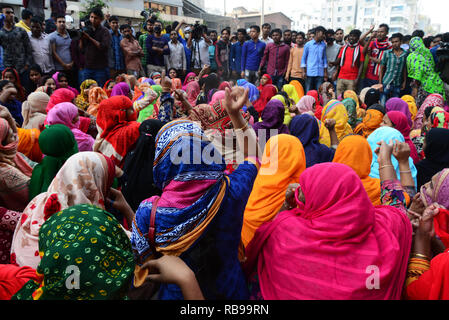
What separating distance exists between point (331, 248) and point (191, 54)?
9.16 metres

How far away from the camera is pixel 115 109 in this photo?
3301mm

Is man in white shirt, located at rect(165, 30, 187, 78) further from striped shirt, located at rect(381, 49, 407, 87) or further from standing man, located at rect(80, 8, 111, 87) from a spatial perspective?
striped shirt, located at rect(381, 49, 407, 87)

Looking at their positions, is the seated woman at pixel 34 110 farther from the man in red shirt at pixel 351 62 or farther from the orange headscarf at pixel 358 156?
the man in red shirt at pixel 351 62

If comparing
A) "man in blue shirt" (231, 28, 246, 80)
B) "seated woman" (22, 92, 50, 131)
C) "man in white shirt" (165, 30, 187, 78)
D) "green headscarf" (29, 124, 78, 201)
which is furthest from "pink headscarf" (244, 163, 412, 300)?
"man in blue shirt" (231, 28, 246, 80)

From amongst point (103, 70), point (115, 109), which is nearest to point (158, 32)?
point (103, 70)

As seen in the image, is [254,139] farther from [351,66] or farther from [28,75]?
[351,66]

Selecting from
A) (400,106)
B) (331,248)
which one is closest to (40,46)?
(400,106)

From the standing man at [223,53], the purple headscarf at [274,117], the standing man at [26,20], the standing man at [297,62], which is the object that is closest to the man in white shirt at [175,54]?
the standing man at [223,53]

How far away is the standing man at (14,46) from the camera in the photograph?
6184mm

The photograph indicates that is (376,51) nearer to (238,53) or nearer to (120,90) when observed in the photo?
(238,53)

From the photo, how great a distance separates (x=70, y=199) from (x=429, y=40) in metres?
10.3

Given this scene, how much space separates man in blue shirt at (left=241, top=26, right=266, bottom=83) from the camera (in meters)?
9.07
